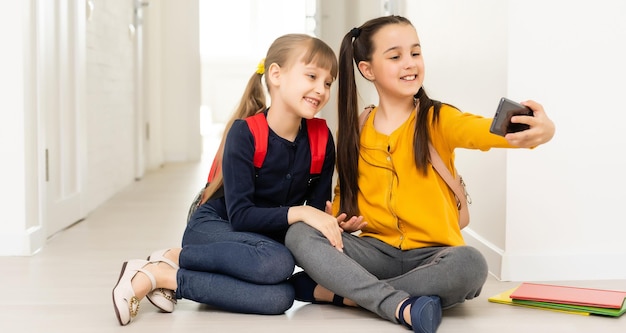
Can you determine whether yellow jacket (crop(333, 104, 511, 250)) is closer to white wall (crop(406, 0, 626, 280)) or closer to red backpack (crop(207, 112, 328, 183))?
red backpack (crop(207, 112, 328, 183))

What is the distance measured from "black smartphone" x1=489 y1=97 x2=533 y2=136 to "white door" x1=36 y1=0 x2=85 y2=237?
68.5 inches

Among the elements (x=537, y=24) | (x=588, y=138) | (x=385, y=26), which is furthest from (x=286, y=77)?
(x=588, y=138)

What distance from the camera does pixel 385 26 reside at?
2.00 m

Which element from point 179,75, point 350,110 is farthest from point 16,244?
point 179,75

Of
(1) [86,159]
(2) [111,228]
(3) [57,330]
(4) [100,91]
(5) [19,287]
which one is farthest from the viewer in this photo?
(4) [100,91]

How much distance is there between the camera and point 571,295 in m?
1.95

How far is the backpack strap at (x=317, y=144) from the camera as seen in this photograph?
203cm

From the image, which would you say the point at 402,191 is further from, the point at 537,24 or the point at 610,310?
the point at 537,24

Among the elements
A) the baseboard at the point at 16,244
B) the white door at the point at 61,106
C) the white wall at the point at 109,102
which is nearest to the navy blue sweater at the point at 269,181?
the baseboard at the point at 16,244

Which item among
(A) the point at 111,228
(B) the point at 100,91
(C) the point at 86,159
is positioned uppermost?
(B) the point at 100,91

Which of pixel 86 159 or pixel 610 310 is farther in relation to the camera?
pixel 86 159

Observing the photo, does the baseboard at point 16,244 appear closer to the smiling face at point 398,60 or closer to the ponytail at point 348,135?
the ponytail at point 348,135

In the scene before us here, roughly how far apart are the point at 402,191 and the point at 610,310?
0.52 meters

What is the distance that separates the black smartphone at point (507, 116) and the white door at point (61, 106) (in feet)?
5.71
